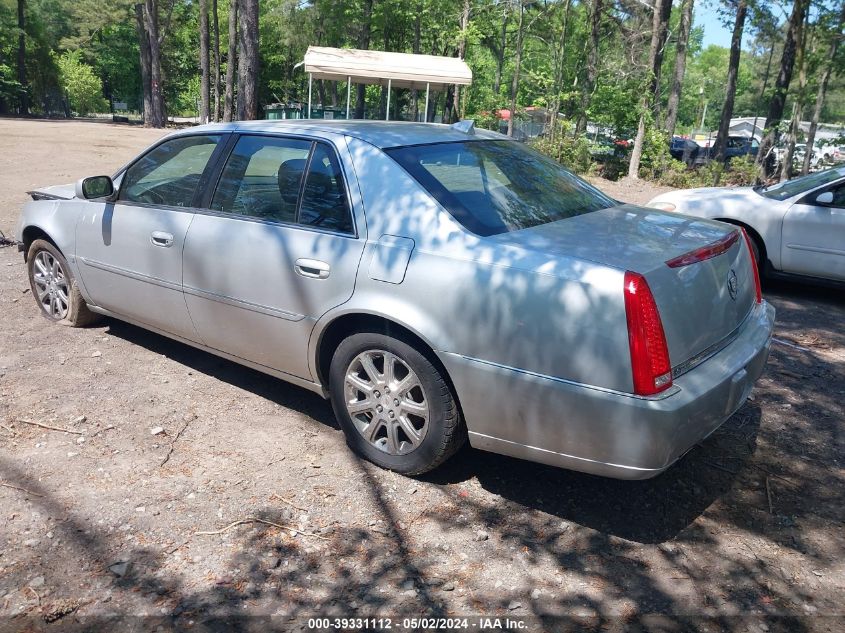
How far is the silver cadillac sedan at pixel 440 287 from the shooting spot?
293 centimetres

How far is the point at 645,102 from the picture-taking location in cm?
1870

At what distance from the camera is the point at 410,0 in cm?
3059

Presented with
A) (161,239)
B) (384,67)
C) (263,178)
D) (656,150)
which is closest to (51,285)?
(161,239)

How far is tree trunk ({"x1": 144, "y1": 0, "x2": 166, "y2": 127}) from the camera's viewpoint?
4047cm

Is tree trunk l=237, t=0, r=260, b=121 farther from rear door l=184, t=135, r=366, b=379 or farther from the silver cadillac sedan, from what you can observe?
rear door l=184, t=135, r=366, b=379

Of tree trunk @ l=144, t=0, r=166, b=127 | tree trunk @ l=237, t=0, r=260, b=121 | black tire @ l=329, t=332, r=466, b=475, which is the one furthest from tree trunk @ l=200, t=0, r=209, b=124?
black tire @ l=329, t=332, r=466, b=475

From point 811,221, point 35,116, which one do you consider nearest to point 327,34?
point 35,116

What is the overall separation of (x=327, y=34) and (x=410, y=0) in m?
9.16

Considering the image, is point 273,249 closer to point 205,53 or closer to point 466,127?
point 466,127

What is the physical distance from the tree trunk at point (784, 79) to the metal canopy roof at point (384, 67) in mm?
9485

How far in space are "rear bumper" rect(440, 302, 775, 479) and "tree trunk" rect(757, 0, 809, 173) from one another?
1534 cm

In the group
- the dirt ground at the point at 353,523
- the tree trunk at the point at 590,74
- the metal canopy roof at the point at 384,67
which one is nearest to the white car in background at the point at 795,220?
the dirt ground at the point at 353,523

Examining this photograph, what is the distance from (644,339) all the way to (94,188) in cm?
387

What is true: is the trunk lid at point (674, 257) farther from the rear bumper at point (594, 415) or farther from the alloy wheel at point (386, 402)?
the alloy wheel at point (386, 402)
